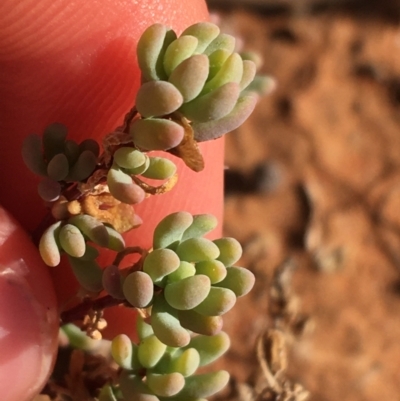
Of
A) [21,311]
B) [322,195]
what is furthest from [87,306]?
[322,195]

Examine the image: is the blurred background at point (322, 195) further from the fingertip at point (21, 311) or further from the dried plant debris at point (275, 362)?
the fingertip at point (21, 311)

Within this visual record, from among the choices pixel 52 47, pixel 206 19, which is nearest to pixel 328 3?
pixel 206 19

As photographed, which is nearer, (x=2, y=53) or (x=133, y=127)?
(x=133, y=127)

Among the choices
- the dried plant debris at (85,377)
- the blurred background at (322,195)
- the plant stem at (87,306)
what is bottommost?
the blurred background at (322,195)

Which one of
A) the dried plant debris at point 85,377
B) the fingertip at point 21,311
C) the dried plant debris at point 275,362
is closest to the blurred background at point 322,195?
the dried plant debris at point 275,362

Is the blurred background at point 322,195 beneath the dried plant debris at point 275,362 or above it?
beneath

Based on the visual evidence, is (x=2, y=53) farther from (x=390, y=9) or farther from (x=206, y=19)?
(x=390, y=9)
